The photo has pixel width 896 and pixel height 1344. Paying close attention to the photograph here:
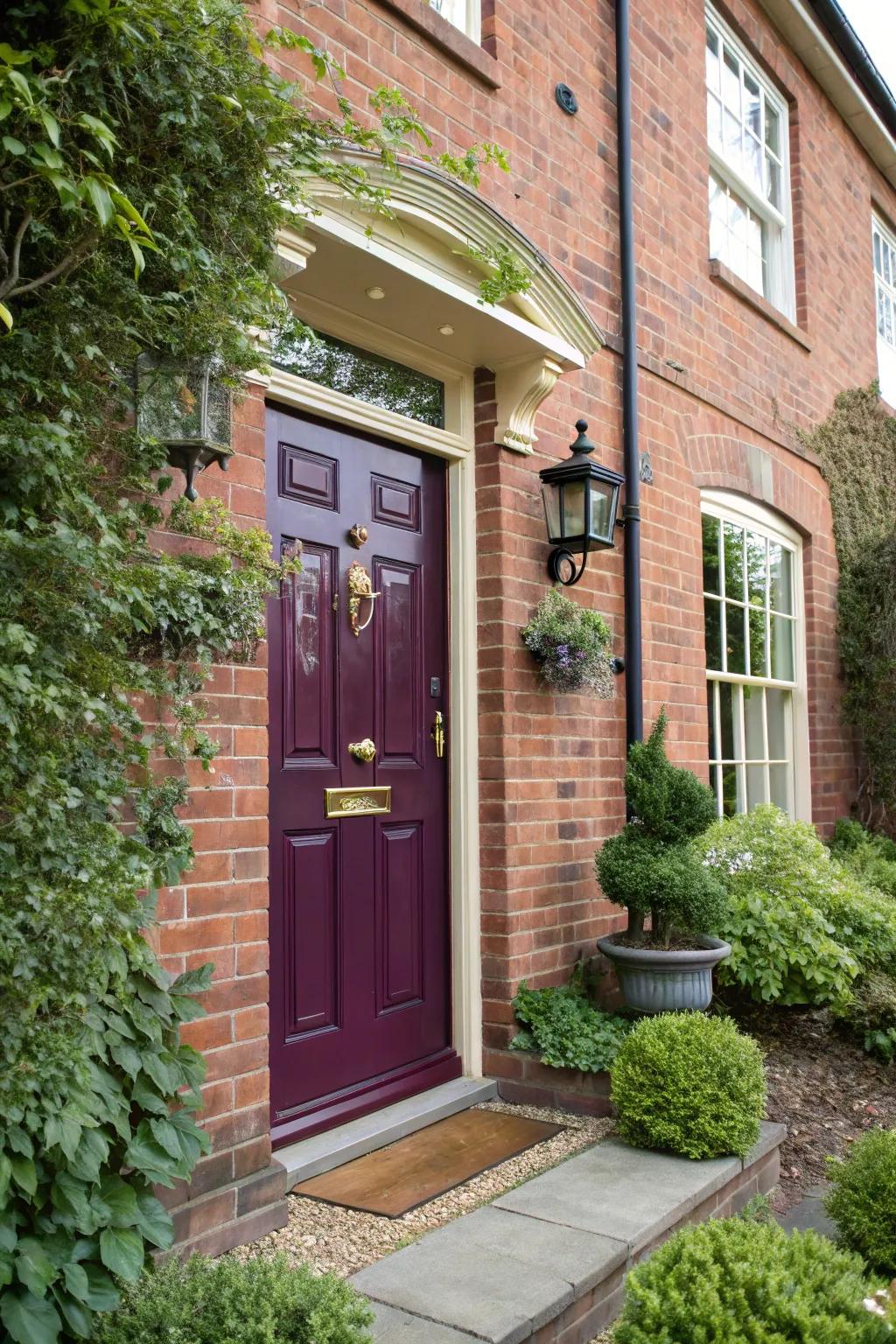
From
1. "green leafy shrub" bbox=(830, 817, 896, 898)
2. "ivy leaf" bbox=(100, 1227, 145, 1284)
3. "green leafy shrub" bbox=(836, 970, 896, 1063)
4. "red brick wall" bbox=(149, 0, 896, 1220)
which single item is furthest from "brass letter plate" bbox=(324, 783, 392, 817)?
"green leafy shrub" bbox=(830, 817, 896, 898)

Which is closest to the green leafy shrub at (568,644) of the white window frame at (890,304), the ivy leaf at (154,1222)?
the ivy leaf at (154,1222)

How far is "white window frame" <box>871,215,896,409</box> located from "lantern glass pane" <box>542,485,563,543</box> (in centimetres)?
589

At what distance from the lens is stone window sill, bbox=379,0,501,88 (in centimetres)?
400

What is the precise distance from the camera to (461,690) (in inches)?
173

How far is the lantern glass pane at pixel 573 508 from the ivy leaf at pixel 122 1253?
3.09 meters

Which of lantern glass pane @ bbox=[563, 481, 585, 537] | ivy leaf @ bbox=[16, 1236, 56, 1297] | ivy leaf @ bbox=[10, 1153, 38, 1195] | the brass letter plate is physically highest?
lantern glass pane @ bbox=[563, 481, 585, 537]

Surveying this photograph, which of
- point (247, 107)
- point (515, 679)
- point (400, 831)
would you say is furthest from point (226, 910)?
point (247, 107)

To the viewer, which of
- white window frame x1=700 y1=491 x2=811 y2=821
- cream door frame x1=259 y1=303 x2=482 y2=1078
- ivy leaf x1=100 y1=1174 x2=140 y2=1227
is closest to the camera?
ivy leaf x1=100 y1=1174 x2=140 y2=1227

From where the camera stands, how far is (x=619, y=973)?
4.34 m

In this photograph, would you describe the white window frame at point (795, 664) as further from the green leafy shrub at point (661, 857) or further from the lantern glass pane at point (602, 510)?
the green leafy shrub at point (661, 857)

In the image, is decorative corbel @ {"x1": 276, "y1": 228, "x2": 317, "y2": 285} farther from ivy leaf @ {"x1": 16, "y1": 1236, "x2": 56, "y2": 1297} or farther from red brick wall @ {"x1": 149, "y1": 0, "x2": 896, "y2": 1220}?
ivy leaf @ {"x1": 16, "y1": 1236, "x2": 56, "y2": 1297}

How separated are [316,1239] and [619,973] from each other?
1.75 meters

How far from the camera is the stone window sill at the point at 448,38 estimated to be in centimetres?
400

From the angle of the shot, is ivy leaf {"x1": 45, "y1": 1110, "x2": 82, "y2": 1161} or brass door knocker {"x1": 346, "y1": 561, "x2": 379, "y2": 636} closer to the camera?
ivy leaf {"x1": 45, "y1": 1110, "x2": 82, "y2": 1161}
